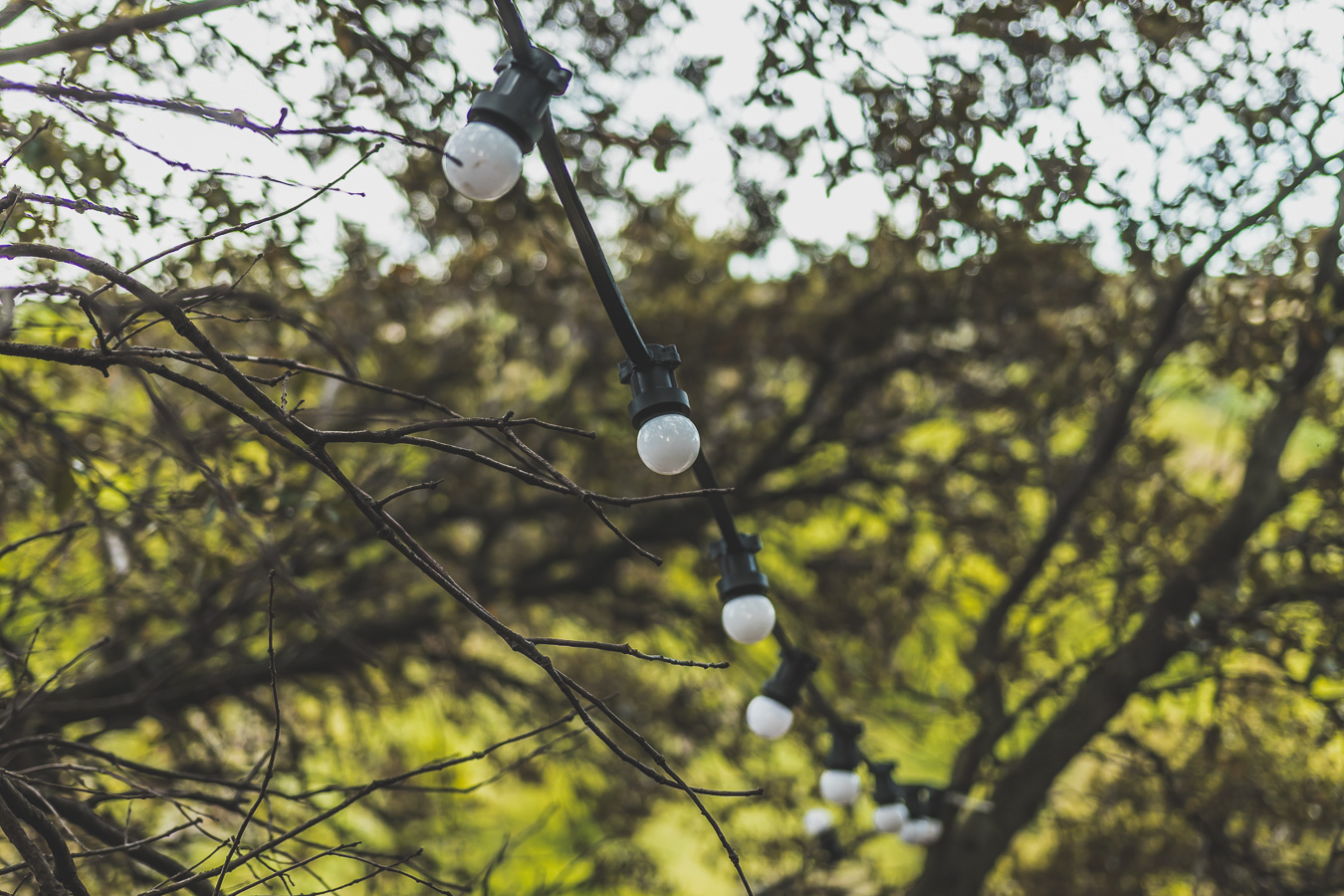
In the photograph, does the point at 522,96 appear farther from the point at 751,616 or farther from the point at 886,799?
the point at 886,799

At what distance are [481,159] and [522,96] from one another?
111 mm

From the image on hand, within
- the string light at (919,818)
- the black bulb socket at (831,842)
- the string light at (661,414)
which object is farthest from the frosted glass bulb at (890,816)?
the string light at (661,414)

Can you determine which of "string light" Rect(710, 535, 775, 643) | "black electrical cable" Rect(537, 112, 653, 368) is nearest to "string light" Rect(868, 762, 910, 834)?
"string light" Rect(710, 535, 775, 643)

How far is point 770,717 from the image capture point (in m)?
2.26

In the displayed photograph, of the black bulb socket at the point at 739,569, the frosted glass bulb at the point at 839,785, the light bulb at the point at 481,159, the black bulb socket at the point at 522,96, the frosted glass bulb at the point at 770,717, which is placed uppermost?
the black bulb socket at the point at 522,96

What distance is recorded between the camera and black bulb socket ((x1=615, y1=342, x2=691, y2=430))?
145 centimetres

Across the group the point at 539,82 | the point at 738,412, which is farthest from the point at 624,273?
the point at 539,82

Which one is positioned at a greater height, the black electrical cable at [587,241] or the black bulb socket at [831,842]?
the black electrical cable at [587,241]

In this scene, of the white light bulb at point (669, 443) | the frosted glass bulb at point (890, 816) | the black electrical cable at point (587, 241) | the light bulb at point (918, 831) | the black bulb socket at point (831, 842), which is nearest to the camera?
the black electrical cable at point (587, 241)

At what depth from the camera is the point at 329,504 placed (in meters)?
2.35

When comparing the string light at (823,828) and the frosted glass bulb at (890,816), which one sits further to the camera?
the string light at (823,828)

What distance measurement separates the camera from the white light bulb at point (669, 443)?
4.62 feet

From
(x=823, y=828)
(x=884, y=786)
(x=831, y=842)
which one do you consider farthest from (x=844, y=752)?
(x=831, y=842)

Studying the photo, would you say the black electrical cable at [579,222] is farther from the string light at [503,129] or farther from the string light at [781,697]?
the string light at [781,697]
